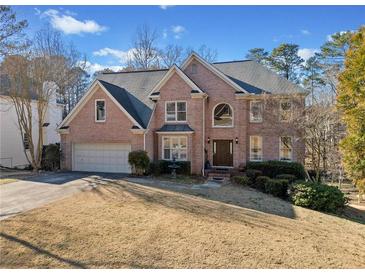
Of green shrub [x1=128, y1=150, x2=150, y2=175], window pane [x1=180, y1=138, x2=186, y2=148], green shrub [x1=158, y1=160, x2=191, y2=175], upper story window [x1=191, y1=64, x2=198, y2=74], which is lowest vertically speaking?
green shrub [x1=158, y1=160, x2=191, y2=175]

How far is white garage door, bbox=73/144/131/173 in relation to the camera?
65.5 feet

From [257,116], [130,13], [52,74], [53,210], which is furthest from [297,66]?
[53,210]

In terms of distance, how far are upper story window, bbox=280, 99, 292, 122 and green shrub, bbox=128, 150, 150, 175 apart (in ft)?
31.4

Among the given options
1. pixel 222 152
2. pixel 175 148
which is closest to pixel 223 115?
pixel 222 152

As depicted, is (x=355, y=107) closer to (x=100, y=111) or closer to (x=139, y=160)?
(x=139, y=160)

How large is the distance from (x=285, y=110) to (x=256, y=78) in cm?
497

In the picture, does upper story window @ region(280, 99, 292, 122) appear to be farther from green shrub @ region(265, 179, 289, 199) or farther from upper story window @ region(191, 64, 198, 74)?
upper story window @ region(191, 64, 198, 74)

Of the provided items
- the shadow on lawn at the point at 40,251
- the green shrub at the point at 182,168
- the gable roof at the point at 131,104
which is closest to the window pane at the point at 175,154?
the green shrub at the point at 182,168

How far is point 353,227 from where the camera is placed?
34.5 feet

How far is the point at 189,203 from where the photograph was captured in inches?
441

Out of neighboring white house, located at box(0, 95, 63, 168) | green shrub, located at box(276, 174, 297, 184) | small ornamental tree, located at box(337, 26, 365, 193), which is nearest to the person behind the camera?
small ornamental tree, located at box(337, 26, 365, 193)

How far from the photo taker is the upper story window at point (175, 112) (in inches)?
818

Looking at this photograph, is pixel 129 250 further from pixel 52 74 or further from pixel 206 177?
pixel 52 74

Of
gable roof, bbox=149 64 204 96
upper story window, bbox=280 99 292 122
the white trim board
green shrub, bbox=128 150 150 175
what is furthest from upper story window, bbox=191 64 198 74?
green shrub, bbox=128 150 150 175
